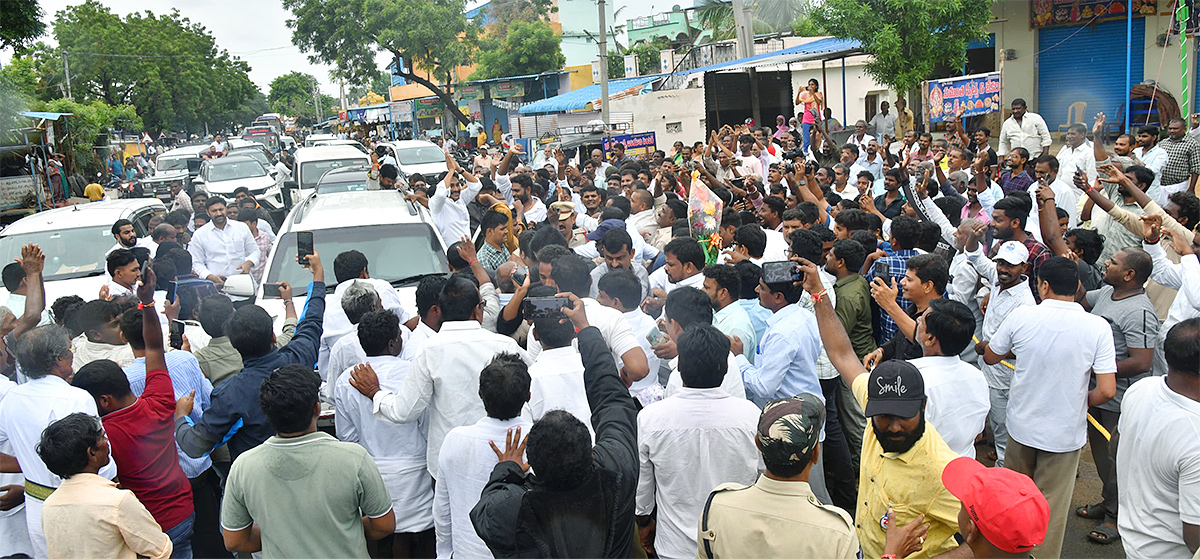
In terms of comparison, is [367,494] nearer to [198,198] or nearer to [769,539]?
[769,539]

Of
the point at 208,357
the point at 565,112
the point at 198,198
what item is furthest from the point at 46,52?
the point at 208,357

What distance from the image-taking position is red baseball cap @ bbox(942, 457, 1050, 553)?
2.39 metres

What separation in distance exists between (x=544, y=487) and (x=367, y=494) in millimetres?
903

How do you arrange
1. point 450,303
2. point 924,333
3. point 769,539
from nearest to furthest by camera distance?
point 769,539 → point 924,333 → point 450,303

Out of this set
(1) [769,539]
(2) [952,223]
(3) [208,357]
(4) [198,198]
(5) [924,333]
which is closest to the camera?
(1) [769,539]

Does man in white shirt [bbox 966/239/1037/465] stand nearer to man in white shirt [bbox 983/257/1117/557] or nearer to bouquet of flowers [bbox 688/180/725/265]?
man in white shirt [bbox 983/257/1117/557]

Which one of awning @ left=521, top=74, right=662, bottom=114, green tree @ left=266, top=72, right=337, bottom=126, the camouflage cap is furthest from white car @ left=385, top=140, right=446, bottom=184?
green tree @ left=266, top=72, right=337, bottom=126

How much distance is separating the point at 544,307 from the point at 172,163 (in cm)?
2444

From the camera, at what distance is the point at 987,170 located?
8281 millimetres

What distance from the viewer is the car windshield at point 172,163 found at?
2475 centimetres

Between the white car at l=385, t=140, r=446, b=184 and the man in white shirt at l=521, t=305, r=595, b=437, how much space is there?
50.1 ft

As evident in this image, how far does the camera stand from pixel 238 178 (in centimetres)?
1911

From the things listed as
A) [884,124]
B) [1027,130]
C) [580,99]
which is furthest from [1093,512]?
[580,99]

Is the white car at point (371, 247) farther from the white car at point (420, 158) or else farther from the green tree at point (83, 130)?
the green tree at point (83, 130)
